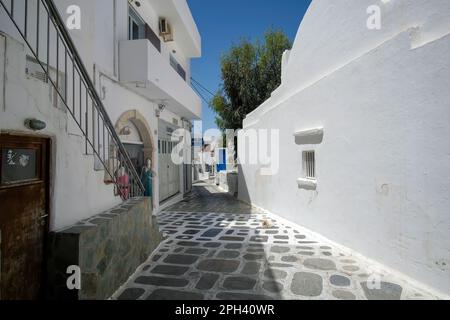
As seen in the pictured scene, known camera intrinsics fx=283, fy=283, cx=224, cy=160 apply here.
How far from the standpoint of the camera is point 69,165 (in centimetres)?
353

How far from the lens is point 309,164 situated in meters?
7.34

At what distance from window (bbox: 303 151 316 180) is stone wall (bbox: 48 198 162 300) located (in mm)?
4404

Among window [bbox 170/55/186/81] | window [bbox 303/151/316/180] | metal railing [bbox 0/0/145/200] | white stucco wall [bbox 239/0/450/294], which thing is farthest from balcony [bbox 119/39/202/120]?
window [bbox 303/151/316/180]

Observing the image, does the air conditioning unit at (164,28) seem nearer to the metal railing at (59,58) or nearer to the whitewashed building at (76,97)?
the whitewashed building at (76,97)

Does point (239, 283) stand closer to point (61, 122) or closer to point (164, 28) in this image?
point (61, 122)

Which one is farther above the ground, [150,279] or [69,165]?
[69,165]

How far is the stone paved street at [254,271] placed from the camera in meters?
3.83

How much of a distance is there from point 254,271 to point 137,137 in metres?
5.96

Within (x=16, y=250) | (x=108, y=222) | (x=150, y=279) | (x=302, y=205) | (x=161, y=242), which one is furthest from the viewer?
(x=302, y=205)

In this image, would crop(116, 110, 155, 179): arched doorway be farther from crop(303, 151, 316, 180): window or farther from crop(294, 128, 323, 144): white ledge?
crop(303, 151, 316, 180): window

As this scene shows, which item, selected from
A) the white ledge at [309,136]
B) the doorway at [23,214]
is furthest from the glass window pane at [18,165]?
the white ledge at [309,136]

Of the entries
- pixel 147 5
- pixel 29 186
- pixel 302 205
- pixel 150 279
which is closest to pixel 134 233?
pixel 150 279

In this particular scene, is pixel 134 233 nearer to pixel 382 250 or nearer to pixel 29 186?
pixel 29 186
